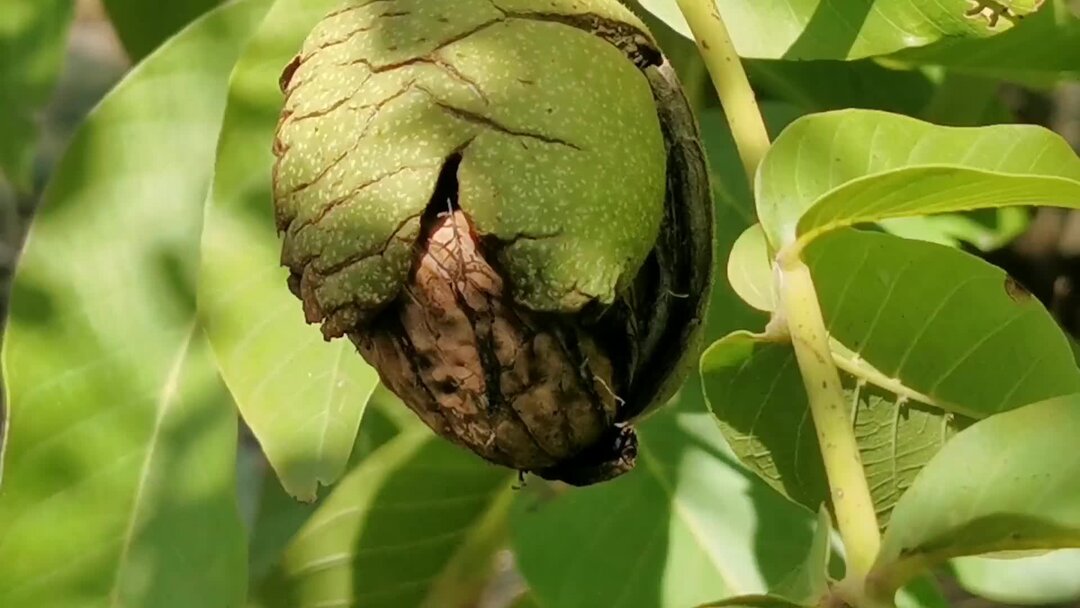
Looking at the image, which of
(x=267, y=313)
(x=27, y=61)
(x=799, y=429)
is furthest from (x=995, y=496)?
(x=27, y=61)

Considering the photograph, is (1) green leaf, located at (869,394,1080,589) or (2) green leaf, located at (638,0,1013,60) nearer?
(1) green leaf, located at (869,394,1080,589)

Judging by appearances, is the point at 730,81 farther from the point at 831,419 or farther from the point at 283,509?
the point at 283,509

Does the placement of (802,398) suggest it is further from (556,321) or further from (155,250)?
(155,250)

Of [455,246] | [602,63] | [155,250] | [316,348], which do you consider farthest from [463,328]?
[155,250]

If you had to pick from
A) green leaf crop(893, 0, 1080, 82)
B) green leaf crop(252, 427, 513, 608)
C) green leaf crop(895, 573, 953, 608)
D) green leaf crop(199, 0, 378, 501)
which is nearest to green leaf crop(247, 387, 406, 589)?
green leaf crop(252, 427, 513, 608)

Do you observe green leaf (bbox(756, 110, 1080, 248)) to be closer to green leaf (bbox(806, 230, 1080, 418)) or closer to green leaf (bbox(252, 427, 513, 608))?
green leaf (bbox(806, 230, 1080, 418))
